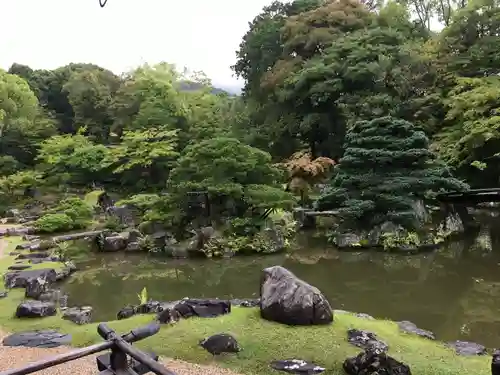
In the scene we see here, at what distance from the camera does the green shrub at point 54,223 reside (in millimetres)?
15414

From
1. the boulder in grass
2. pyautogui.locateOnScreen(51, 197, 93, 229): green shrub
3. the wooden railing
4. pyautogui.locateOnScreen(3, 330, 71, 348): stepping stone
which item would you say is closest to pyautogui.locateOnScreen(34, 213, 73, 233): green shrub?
pyautogui.locateOnScreen(51, 197, 93, 229): green shrub

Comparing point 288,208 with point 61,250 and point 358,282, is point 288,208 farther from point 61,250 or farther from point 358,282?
Result: point 61,250

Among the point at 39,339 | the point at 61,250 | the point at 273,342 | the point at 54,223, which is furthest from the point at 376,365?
the point at 54,223

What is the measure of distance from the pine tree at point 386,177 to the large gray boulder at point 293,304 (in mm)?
6449

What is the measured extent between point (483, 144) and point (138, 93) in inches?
580

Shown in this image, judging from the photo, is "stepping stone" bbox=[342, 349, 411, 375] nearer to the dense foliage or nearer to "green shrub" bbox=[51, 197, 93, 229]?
the dense foliage

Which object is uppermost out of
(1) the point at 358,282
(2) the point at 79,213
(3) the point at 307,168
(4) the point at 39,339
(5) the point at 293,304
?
(3) the point at 307,168

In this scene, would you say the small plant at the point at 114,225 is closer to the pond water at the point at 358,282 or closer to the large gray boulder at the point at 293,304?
the pond water at the point at 358,282

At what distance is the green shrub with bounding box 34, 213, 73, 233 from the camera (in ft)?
50.6

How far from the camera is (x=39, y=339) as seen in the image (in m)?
6.58

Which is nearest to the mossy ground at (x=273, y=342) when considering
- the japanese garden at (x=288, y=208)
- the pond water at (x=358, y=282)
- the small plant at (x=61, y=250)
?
the japanese garden at (x=288, y=208)

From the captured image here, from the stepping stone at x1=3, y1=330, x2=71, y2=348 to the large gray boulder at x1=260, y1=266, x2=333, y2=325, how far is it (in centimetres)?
267

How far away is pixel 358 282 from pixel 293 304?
3.95 metres

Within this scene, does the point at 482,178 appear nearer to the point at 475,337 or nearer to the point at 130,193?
the point at 475,337
